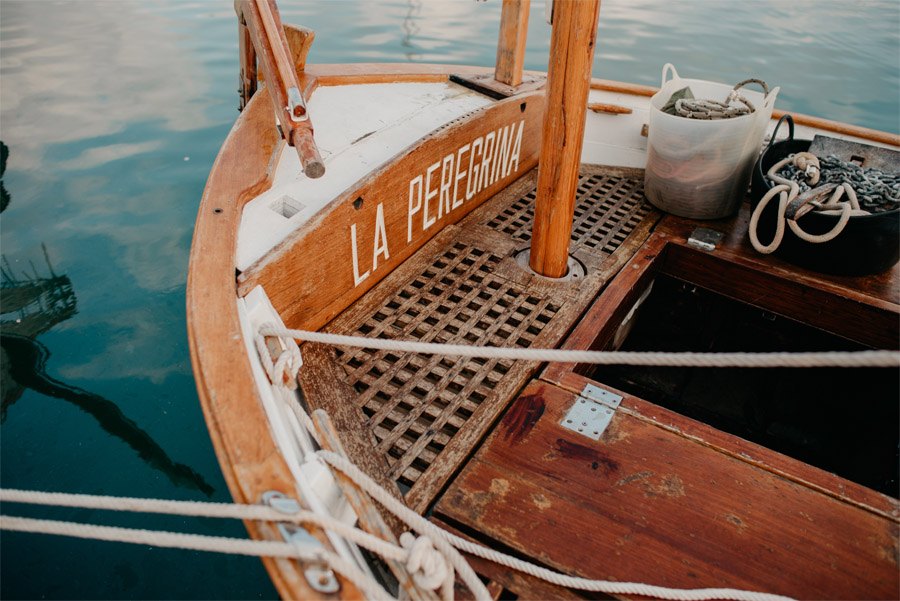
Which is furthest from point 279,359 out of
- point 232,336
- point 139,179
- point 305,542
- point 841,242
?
point 139,179

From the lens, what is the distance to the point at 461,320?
2.16 meters

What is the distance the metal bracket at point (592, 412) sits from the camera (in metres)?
1.67

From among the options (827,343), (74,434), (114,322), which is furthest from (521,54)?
(74,434)

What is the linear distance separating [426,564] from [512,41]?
8.91 ft

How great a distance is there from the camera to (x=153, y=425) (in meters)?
2.54

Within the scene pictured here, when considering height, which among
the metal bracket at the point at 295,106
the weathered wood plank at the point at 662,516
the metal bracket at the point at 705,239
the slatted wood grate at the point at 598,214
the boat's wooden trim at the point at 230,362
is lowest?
the weathered wood plank at the point at 662,516

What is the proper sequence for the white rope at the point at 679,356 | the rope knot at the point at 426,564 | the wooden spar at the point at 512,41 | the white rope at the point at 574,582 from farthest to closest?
the wooden spar at the point at 512,41, the white rope at the point at 574,582, the rope knot at the point at 426,564, the white rope at the point at 679,356

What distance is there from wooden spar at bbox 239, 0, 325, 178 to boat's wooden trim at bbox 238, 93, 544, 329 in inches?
10.0

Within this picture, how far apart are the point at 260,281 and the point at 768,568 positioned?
146 cm

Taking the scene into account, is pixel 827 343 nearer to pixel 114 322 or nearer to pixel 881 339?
pixel 881 339

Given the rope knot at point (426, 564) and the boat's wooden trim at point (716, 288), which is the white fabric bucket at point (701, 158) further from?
the rope knot at point (426, 564)

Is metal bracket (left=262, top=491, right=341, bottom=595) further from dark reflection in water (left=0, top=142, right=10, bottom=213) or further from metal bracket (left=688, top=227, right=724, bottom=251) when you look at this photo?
dark reflection in water (left=0, top=142, right=10, bottom=213)

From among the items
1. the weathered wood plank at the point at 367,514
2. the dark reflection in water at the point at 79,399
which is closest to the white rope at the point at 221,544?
the weathered wood plank at the point at 367,514

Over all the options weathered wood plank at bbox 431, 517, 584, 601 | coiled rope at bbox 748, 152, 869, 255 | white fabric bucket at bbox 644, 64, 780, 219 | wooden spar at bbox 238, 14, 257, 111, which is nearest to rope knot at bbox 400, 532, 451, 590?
weathered wood plank at bbox 431, 517, 584, 601
